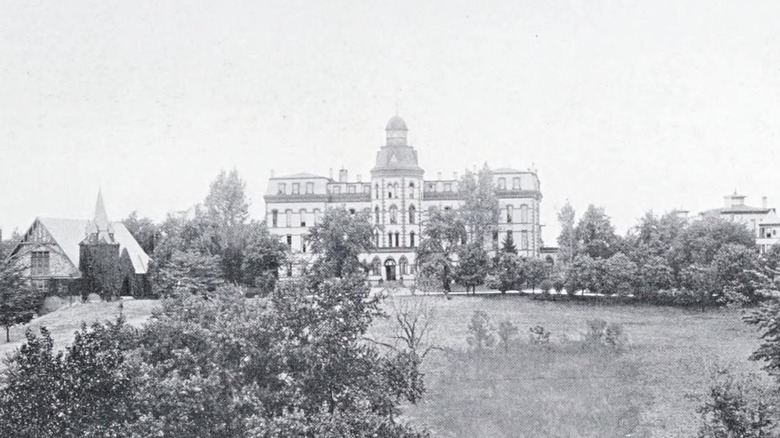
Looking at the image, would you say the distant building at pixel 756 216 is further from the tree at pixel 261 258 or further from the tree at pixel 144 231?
the tree at pixel 144 231

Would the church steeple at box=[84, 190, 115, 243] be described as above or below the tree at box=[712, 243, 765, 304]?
above

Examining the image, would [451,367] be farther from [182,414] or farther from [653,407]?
[182,414]

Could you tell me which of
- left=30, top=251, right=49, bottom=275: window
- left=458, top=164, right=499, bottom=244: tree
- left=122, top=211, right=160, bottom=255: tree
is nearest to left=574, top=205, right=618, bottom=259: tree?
left=458, top=164, right=499, bottom=244: tree

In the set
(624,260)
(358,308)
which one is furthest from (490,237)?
(358,308)

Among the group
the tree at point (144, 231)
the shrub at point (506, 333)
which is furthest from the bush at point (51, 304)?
the shrub at point (506, 333)

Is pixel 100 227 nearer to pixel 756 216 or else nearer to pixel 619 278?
pixel 619 278

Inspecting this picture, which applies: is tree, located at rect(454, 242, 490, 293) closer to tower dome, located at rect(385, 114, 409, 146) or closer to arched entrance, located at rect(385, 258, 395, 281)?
arched entrance, located at rect(385, 258, 395, 281)
